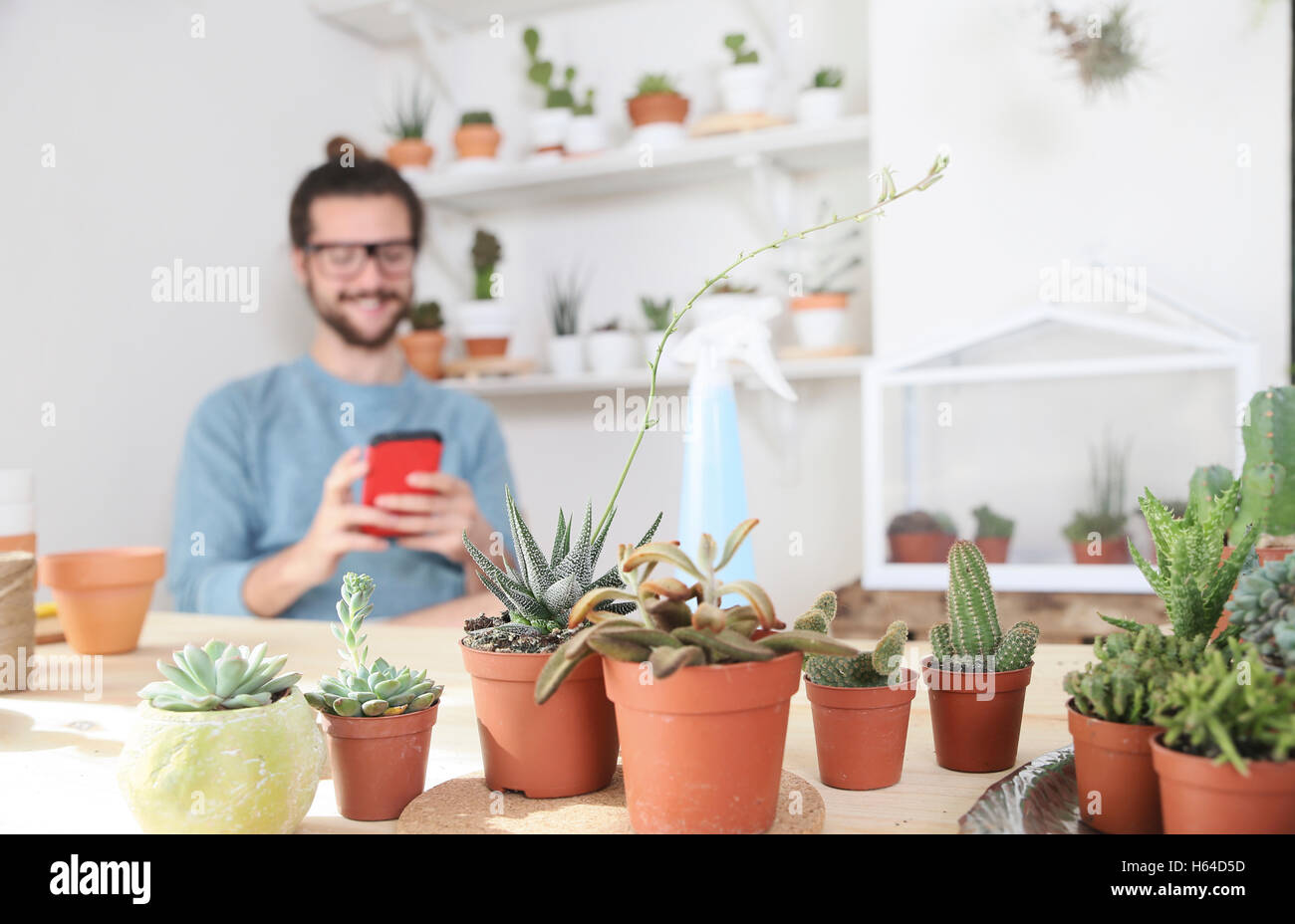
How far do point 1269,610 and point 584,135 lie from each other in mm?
2086

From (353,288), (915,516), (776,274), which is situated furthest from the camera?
(776,274)

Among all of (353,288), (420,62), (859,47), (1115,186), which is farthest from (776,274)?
(420,62)

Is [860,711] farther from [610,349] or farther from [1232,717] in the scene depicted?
[610,349]

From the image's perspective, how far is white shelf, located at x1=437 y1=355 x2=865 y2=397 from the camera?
211 centimetres

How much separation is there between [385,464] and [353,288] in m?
0.52

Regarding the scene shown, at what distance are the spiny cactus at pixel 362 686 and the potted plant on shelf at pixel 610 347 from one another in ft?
5.61

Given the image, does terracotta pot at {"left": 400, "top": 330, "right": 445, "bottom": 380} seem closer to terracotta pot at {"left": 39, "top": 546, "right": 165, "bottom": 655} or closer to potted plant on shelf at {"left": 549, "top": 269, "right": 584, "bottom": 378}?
potted plant on shelf at {"left": 549, "top": 269, "right": 584, "bottom": 378}

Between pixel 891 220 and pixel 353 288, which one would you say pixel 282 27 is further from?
pixel 891 220

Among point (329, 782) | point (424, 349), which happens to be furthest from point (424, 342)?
point (329, 782)

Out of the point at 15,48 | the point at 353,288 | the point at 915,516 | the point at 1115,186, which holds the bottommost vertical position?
the point at 915,516

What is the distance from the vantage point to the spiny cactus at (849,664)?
604 millimetres

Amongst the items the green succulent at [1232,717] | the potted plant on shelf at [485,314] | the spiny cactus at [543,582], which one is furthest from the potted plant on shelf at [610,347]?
the green succulent at [1232,717]

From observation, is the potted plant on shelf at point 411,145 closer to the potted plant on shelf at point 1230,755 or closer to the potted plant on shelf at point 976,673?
the potted plant on shelf at point 976,673

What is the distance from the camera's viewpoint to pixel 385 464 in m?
1.85
